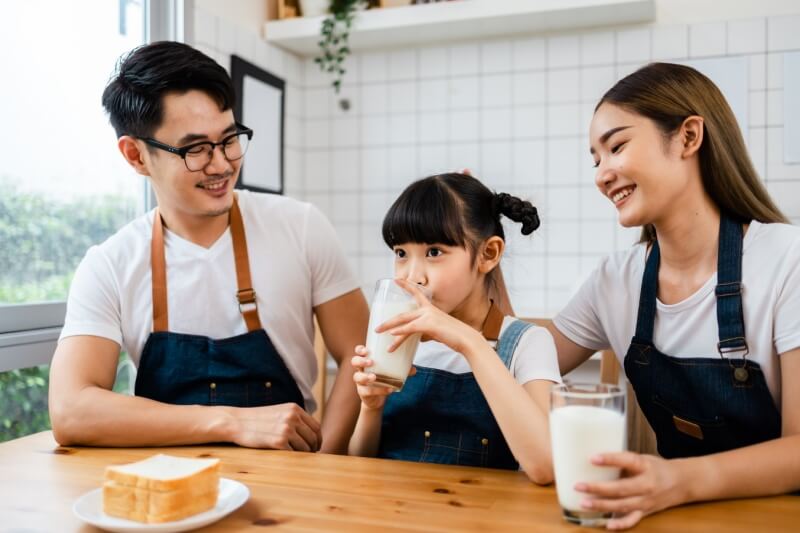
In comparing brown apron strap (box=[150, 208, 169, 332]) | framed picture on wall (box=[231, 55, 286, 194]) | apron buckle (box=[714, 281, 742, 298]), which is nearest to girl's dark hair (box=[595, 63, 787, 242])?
apron buckle (box=[714, 281, 742, 298])

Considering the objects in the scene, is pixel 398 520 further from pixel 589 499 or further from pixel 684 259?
pixel 684 259

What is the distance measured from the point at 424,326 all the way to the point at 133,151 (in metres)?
0.96

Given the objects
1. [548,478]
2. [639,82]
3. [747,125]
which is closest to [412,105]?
[747,125]

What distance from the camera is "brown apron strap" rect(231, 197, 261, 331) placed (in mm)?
1674

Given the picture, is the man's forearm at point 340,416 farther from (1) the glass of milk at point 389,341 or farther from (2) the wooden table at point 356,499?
(1) the glass of milk at point 389,341

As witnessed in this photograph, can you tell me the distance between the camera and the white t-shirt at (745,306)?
1282mm

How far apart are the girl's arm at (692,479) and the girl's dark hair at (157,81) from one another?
1196 millimetres

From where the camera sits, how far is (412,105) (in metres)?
3.30

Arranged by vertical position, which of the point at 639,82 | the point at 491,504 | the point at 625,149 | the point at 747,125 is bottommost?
the point at 491,504

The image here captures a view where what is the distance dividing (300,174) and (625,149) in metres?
2.33

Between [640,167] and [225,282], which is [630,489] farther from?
[225,282]

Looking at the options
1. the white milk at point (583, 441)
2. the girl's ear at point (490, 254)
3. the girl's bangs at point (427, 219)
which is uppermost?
the girl's bangs at point (427, 219)

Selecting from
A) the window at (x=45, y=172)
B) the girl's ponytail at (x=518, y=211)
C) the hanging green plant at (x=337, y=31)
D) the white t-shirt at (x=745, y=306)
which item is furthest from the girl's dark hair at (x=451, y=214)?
the hanging green plant at (x=337, y=31)

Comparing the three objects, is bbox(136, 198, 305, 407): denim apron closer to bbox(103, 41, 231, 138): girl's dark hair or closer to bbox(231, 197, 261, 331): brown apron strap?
bbox(231, 197, 261, 331): brown apron strap
